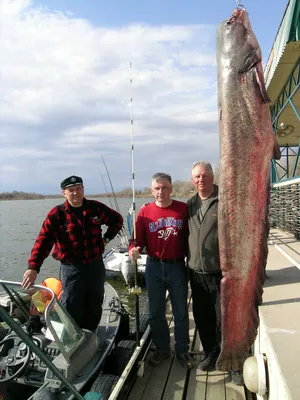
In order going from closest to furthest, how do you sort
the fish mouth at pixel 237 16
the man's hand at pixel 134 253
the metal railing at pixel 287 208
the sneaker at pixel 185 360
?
the fish mouth at pixel 237 16
the man's hand at pixel 134 253
the sneaker at pixel 185 360
the metal railing at pixel 287 208

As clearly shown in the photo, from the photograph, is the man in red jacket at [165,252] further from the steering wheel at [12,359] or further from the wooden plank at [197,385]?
the steering wheel at [12,359]

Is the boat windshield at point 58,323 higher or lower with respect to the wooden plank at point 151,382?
higher

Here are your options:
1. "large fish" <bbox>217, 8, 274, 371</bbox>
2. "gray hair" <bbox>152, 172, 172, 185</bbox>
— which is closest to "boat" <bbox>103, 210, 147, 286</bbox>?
"gray hair" <bbox>152, 172, 172, 185</bbox>

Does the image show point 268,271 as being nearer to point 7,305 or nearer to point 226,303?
point 226,303

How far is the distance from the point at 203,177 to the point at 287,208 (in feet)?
20.4

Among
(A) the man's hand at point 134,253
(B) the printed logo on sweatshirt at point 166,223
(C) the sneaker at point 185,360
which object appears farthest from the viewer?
(C) the sneaker at point 185,360

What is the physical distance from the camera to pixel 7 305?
5.89 m

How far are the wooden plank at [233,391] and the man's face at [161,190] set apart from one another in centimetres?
187

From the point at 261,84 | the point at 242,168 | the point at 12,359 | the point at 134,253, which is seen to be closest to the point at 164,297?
the point at 134,253

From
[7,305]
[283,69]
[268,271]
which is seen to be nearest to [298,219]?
[283,69]

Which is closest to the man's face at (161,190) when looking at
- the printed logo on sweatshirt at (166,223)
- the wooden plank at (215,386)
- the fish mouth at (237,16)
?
the printed logo on sweatshirt at (166,223)

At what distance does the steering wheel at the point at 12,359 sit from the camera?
399 cm

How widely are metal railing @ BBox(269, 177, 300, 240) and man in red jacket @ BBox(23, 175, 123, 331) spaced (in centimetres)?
399

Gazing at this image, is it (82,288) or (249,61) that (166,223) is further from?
(249,61)
